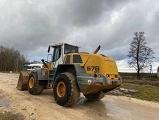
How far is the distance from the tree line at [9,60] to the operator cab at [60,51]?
62.6 m

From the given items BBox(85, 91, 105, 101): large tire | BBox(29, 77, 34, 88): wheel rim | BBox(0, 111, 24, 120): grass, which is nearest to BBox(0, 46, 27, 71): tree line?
BBox(29, 77, 34, 88): wheel rim

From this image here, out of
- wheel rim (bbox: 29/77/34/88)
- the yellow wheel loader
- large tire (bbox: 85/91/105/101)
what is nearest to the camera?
the yellow wheel loader

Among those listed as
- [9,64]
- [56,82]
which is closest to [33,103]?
[56,82]

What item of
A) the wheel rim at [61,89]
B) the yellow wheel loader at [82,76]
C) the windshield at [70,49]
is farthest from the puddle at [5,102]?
the windshield at [70,49]

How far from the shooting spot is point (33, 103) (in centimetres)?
1063

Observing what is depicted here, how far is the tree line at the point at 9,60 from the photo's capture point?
75562 mm

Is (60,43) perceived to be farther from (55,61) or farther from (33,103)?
(33,103)

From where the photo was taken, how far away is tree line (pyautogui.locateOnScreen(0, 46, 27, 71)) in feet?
248

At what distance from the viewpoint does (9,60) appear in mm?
76562

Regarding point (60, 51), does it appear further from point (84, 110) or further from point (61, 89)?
point (84, 110)

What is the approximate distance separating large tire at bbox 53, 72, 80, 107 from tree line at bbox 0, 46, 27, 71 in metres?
64.6

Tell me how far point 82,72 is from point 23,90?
5709 millimetres

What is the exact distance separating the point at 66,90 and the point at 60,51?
2.87 m

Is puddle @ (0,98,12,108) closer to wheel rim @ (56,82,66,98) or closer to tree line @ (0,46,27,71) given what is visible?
wheel rim @ (56,82,66,98)
